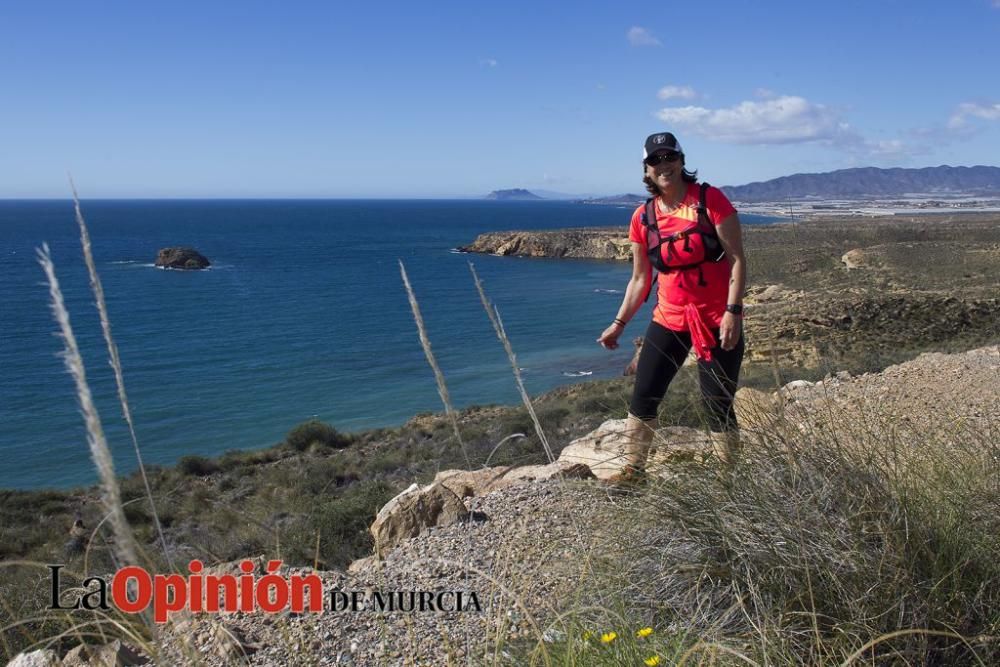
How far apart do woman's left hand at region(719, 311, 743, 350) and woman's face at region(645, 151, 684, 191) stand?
0.71m

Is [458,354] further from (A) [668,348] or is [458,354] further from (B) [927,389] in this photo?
(A) [668,348]

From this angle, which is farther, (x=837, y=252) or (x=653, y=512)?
(x=837, y=252)

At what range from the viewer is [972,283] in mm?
25734

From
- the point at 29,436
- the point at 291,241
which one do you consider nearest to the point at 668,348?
the point at 29,436

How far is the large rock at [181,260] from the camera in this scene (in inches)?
2255

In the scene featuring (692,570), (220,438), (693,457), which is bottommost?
(220,438)

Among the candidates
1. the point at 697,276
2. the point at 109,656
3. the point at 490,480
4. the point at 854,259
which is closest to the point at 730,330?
the point at 697,276

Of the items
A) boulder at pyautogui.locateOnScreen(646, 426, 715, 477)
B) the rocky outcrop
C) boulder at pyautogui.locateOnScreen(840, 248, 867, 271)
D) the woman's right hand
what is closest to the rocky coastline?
boulder at pyautogui.locateOnScreen(646, 426, 715, 477)

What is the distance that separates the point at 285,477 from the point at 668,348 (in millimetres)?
10037

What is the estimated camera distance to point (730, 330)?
3.27 metres

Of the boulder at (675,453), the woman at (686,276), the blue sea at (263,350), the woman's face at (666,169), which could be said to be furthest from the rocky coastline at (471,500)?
the blue sea at (263,350)

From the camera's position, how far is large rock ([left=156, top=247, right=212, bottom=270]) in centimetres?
5728

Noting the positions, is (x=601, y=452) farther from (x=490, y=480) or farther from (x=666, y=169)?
(x=666, y=169)

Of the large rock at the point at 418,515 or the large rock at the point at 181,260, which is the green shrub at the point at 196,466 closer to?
the large rock at the point at 418,515
